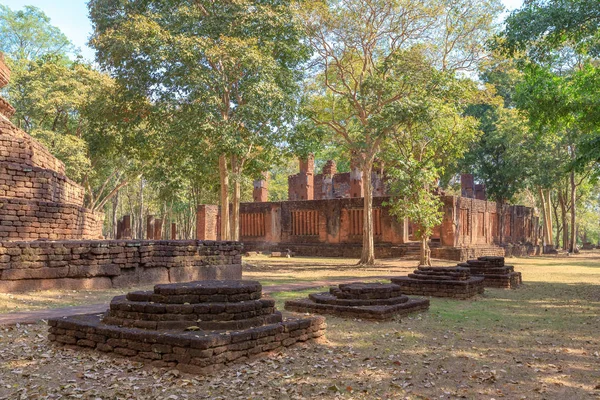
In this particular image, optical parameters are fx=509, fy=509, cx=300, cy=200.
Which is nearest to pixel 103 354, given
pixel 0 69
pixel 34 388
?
pixel 34 388

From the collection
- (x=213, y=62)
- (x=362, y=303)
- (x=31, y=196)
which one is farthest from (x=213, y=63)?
(x=362, y=303)

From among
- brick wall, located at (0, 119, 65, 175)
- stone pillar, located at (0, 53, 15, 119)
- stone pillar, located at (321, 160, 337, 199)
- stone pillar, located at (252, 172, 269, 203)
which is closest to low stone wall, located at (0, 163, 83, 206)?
brick wall, located at (0, 119, 65, 175)

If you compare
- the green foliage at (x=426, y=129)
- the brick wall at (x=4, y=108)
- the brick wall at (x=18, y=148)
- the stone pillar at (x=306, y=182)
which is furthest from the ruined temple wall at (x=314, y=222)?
the brick wall at (x=4, y=108)

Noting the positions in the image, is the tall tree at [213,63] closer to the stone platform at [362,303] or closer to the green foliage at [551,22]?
the green foliage at [551,22]

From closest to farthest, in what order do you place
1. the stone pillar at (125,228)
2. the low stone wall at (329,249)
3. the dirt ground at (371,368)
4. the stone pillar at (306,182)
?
1. the dirt ground at (371,368)
2. the low stone wall at (329,249)
3. the stone pillar at (125,228)
4. the stone pillar at (306,182)

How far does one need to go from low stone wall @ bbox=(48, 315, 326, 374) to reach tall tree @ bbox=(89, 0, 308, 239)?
10.5m

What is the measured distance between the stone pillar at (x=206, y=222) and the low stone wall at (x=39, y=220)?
1583cm

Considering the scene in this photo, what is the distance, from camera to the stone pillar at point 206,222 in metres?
30.5

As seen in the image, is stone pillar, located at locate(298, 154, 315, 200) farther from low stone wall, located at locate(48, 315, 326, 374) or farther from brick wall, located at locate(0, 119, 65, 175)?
low stone wall, located at locate(48, 315, 326, 374)

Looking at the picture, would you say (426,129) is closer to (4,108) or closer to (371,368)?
(4,108)

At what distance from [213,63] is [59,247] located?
8830 mm

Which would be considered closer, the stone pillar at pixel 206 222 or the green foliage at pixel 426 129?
the green foliage at pixel 426 129

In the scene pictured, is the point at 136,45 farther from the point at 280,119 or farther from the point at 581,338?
the point at 581,338

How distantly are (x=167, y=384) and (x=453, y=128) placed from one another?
16.3 m
